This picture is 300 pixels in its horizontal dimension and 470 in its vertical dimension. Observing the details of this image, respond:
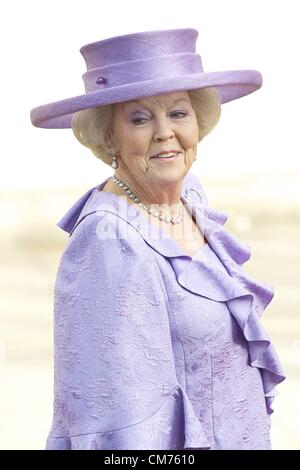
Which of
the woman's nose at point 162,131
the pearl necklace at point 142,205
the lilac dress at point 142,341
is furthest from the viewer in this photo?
the pearl necklace at point 142,205

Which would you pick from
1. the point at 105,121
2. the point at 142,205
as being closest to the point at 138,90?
the point at 105,121

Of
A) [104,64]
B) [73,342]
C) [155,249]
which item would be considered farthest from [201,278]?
[104,64]

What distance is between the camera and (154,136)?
4.12 metres

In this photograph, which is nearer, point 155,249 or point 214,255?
point 155,249

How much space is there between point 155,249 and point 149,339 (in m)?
0.29

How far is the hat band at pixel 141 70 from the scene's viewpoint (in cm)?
411

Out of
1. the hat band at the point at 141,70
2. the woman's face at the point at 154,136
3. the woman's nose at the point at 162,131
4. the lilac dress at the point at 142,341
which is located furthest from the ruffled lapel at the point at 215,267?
the hat band at the point at 141,70

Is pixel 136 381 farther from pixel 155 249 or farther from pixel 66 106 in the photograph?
pixel 66 106

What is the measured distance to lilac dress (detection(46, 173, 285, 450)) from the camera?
4008mm

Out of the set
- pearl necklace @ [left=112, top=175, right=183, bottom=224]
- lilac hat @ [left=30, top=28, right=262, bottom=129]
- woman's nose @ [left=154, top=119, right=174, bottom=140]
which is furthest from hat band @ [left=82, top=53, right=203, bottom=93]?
pearl necklace @ [left=112, top=175, right=183, bottom=224]

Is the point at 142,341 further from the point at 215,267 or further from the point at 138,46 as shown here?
the point at 138,46

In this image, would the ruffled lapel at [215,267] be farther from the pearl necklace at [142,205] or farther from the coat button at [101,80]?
the coat button at [101,80]

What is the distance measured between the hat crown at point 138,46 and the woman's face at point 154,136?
137mm

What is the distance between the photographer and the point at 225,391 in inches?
166
